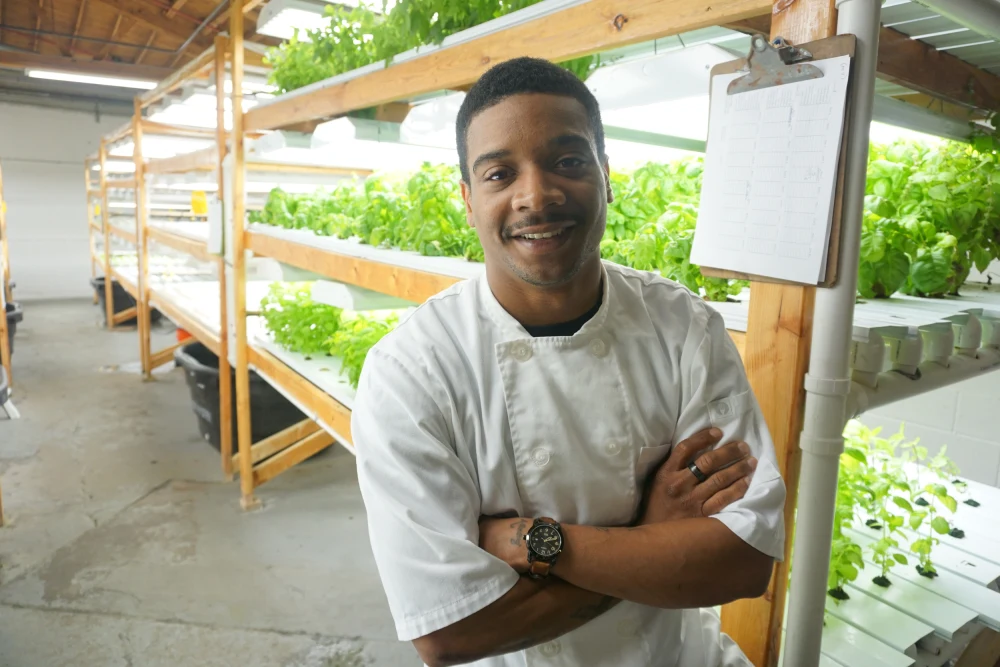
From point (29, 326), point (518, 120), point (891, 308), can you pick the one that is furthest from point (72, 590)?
point (29, 326)

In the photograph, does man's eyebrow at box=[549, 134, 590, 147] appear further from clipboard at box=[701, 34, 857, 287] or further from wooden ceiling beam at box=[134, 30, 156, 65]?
wooden ceiling beam at box=[134, 30, 156, 65]

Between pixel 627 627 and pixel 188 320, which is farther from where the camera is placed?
pixel 188 320

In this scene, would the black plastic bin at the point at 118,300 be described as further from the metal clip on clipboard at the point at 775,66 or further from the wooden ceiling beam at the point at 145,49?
the metal clip on clipboard at the point at 775,66

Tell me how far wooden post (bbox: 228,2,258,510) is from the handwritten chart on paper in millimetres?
3502

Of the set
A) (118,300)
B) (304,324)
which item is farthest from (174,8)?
(304,324)

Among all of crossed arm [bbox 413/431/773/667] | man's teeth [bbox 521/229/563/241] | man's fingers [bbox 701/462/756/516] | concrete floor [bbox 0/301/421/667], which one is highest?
man's teeth [bbox 521/229/563/241]

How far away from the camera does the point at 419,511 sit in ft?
3.75

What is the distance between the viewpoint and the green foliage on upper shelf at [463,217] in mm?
1775

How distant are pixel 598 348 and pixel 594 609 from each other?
1.62ft

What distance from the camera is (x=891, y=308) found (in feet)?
→ 6.16

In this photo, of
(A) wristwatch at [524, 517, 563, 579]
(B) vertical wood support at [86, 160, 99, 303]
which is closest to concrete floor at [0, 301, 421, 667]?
(A) wristwatch at [524, 517, 563, 579]

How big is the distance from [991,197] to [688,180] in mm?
1022

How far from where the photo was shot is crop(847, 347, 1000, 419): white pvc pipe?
1437 mm

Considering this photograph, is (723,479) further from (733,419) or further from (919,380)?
(919,380)
